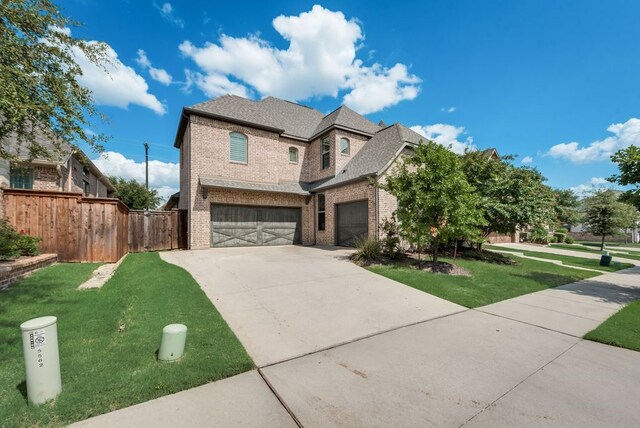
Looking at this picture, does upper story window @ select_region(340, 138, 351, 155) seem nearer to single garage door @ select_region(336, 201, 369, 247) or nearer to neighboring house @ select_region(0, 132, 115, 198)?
single garage door @ select_region(336, 201, 369, 247)

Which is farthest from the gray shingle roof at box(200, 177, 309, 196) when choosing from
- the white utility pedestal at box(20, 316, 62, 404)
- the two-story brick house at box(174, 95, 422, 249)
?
the white utility pedestal at box(20, 316, 62, 404)

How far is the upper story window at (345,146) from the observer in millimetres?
16219

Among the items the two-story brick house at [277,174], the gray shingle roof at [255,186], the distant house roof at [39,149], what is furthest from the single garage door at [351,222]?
the distant house roof at [39,149]

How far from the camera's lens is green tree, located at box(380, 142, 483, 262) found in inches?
352

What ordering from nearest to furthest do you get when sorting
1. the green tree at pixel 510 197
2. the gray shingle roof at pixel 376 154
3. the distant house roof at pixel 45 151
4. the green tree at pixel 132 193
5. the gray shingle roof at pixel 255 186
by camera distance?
the distant house roof at pixel 45 151 < the green tree at pixel 510 197 < the gray shingle roof at pixel 376 154 < the gray shingle roof at pixel 255 186 < the green tree at pixel 132 193

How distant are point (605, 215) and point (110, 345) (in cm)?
3010

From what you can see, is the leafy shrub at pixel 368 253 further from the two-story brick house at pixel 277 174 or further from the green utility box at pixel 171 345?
the green utility box at pixel 171 345

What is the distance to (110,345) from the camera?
11.7 ft

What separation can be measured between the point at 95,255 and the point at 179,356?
25.9 feet

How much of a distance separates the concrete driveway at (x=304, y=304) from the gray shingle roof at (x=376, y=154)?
574 cm

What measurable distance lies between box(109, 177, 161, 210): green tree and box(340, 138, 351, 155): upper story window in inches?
985

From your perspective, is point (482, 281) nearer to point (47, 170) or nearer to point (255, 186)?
point (255, 186)

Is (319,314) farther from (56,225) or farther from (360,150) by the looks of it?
(360,150)

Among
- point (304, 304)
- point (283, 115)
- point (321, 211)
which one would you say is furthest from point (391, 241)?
point (283, 115)
